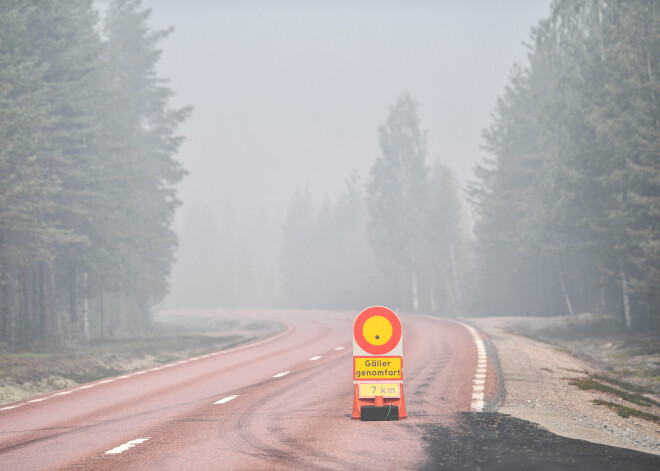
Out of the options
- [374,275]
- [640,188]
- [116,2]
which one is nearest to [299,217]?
[374,275]

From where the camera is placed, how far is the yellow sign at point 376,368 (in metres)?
9.52

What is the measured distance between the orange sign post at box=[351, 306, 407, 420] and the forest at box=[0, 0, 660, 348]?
14.5 metres

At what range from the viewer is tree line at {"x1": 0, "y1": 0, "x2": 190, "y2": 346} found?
2331 centimetres

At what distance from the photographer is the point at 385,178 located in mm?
67875

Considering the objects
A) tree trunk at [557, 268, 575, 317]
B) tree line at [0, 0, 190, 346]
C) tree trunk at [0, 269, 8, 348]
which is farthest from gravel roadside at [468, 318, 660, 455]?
tree trunk at [557, 268, 575, 317]

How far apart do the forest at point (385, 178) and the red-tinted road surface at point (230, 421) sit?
990cm

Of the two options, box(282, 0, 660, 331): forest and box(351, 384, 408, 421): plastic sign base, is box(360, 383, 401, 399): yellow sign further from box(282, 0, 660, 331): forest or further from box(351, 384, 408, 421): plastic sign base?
box(282, 0, 660, 331): forest

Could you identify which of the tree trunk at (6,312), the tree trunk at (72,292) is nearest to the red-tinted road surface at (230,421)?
the tree trunk at (6,312)

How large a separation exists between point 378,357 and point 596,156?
19876 millimetres

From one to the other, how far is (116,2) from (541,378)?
4161 centimetres

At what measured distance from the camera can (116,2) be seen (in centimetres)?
4759

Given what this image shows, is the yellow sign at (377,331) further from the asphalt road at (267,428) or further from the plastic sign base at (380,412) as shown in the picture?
the asphalt road at (267,428)

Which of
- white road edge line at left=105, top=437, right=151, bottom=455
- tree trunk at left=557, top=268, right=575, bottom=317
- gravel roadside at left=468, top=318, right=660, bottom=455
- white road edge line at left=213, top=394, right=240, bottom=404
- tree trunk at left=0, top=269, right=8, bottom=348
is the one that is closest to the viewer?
white road edge line at left=105, top=437, right=151, bottom=455

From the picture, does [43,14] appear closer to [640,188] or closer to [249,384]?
[249,384]
